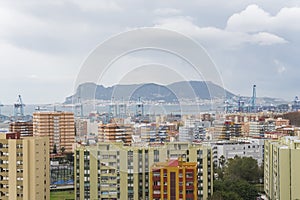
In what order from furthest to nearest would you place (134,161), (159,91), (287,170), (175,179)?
(287,170)
(134,161)
(175,179)
(159,91)

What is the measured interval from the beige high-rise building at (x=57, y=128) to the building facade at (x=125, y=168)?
13.9 feet

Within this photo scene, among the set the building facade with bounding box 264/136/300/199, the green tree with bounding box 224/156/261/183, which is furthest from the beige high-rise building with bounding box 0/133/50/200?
the green tree with bounding box 224/156/261/183

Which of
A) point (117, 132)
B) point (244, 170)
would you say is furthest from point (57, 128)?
point (117, 132)

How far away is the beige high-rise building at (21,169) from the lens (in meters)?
3.26

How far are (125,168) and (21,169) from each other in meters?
0.81

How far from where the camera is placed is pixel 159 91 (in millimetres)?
3170

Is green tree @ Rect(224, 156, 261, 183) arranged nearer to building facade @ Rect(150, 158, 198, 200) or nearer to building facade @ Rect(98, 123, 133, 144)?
→ building facade @ Rect(98, 123, 133, 144)

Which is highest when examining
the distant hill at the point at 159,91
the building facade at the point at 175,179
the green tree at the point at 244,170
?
the distant hill at the point at 159,91

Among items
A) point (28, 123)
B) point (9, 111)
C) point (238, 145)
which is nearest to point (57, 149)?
point (28, 123)

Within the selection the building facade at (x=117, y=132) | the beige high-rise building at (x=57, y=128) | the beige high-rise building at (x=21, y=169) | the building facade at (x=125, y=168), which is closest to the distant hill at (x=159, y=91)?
the building facade at (x=125, y=168)

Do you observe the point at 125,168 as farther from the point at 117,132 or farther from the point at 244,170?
the point at 244,170

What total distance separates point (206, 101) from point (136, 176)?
1285mm

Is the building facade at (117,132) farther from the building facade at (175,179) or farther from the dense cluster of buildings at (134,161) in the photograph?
the building facade at (175,179)

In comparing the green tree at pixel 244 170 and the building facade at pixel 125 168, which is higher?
the building facade at pixel 125 168
